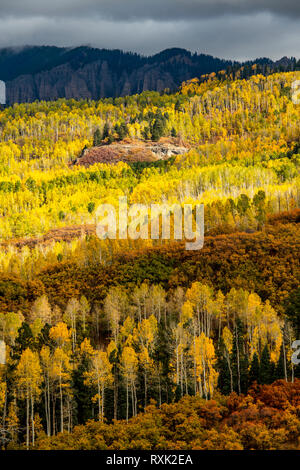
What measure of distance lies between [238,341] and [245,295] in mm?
12234

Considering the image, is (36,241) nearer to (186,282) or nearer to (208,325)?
(186,282)

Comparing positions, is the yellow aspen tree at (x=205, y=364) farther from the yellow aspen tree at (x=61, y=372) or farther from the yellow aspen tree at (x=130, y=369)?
the yellow aspen tree at (x=61, y=372)

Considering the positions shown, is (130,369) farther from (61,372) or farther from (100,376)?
(61,372)

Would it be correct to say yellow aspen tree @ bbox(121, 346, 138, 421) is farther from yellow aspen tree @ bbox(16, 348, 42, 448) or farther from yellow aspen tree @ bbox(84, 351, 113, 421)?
yellow aspen tree @ bbox(16, 348, 42, 448)

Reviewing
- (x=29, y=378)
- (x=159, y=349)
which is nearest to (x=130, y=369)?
(x=159, y=349)

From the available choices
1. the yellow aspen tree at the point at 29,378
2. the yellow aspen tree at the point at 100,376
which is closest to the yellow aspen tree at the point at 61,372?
the yellow aspen tree at the point at 29,378

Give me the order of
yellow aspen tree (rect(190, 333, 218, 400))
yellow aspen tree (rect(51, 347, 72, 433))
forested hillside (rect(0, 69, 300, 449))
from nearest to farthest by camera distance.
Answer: forested hillside (rect(0, 69, 300, 449)) → yellow aspen tree (rect(51, 347, 72, 433)) → yellow aspen tree (rect(190, 333, 218, 400))

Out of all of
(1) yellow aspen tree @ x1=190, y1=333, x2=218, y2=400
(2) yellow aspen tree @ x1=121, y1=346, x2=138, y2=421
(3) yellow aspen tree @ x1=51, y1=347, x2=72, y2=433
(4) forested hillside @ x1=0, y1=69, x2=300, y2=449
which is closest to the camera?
(4) forested hillside @ x1=0, y1=69, x2=300, y2=449

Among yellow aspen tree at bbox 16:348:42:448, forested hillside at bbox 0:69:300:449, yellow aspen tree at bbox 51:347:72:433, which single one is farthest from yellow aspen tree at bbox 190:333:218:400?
yellow aspen tree at bbox 16:348:42:448

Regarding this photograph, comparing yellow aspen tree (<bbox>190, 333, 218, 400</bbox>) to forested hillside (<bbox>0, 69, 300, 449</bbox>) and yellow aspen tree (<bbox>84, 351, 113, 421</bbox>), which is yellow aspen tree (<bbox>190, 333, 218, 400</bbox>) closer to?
forested hillside (<bbox>0, 69, 300, 449</bbox>)

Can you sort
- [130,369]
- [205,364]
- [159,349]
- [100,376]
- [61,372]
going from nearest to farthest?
1. [100,376]
2. [130,369]
3. [61,372]
4. [159,349]
5. [205,364]

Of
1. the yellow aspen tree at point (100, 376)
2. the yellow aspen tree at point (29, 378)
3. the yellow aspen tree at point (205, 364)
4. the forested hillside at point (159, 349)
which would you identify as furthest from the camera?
the yellow aspen tree at point (205, 364)

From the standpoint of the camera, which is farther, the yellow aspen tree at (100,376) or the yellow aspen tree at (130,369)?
the yellow aspen tree at (130,369)

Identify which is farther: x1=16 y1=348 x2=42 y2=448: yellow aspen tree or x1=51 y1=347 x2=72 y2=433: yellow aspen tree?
x1=51 y1=347 x2=72 y2=433: yellow aspen tree
